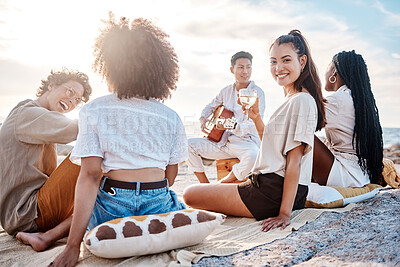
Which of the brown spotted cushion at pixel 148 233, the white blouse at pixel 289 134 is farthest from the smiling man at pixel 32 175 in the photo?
the white blouse at pixel 289 134

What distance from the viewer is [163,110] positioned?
7.99ft

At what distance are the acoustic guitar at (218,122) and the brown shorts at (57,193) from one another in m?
2.88

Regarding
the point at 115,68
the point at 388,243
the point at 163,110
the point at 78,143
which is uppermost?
the point at 115,68

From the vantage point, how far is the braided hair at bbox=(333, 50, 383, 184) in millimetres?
3762

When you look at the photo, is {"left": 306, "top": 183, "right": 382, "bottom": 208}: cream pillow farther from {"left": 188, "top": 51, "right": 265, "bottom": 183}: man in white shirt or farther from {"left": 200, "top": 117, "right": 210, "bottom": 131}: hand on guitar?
{"left": 200, "top": 117, "right": 210, "bottom": 131}: hand on guitar

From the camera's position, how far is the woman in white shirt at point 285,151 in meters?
2.87

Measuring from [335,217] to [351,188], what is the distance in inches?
28.5

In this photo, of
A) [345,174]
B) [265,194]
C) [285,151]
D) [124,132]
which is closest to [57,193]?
[124,132]

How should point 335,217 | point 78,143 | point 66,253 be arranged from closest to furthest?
point 66,253
point 78,143
point 335,217

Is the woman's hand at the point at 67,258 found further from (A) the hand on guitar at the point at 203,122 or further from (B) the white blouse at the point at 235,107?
(A) the hand on guitar at the point at 203,122

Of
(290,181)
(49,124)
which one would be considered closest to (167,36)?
(49,124)

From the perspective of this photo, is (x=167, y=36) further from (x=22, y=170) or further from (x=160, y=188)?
(x=22, y=170)

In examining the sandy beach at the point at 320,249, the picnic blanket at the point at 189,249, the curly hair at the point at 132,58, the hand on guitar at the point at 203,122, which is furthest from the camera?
the hand on guitar at the point at 203,122

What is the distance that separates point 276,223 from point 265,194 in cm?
29
